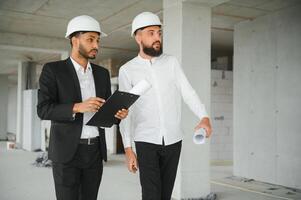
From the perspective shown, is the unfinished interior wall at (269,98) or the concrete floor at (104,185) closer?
the concrete floor at (104,185)

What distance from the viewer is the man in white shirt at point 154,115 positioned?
8.16 ft

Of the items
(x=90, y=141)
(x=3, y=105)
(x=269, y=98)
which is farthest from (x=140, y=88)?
(x=3, y=105)

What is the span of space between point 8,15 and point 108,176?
12.7ft

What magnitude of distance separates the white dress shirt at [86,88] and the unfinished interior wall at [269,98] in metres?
4.88

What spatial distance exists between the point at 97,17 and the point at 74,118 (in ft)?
18.8

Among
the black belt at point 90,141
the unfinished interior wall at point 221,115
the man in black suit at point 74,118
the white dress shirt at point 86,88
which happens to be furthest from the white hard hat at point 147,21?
the unfinished interior wall at point 221,115

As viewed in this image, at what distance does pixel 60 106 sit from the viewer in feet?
6.98

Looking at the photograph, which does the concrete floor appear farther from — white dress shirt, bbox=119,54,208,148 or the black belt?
the black belt

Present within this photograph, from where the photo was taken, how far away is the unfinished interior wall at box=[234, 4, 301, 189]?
6410 mm

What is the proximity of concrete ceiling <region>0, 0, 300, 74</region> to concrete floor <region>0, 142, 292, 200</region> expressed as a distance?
2.93m

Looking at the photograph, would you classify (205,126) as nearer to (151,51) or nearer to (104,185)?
(151,51)

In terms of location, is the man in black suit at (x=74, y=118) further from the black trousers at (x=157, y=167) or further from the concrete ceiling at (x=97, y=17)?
the concrete ceiling at (x=97, y=17)

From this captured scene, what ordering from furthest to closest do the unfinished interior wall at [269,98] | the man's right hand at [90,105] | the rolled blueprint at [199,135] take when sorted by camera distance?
the unfinished interior wall at [269,98] < the rolled blueprint at [199,135] < the man's right hand at [90,105]

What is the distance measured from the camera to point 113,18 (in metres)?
7.62
